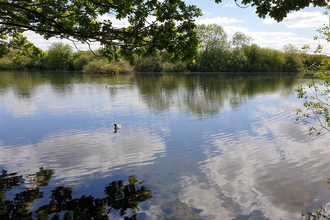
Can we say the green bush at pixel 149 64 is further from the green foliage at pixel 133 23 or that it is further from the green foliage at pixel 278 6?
the green foliage at pixel 278 6

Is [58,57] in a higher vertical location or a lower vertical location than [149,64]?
higher

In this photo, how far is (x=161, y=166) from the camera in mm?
13578

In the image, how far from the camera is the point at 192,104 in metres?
31.6

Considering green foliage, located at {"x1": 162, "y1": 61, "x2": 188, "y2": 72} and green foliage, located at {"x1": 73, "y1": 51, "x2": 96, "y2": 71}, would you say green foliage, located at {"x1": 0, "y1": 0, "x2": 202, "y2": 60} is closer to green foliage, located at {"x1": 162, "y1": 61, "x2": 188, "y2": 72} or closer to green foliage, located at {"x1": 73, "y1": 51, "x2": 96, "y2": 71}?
green foliage, located at {"x1": 162, "y1": 61, "x2": 188, "y2": 72}

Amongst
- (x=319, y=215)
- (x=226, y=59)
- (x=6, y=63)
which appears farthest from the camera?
(x=6, y=63)

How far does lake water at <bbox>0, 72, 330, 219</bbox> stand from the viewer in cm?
966

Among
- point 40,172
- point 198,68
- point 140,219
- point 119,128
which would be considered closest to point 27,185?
point 40,172

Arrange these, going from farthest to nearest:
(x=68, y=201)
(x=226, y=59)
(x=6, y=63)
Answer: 1. (x=6, y=63)
2. (x=226, y=59)
3. (x=68, y=201)

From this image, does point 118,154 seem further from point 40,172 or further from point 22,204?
point 22,204

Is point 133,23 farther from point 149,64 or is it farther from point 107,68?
point 149,64

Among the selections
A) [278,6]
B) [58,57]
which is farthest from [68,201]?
[58,57]

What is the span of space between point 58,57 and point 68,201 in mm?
124397

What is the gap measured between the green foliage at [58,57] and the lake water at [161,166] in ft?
344

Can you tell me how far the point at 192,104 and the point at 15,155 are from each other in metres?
20.1
